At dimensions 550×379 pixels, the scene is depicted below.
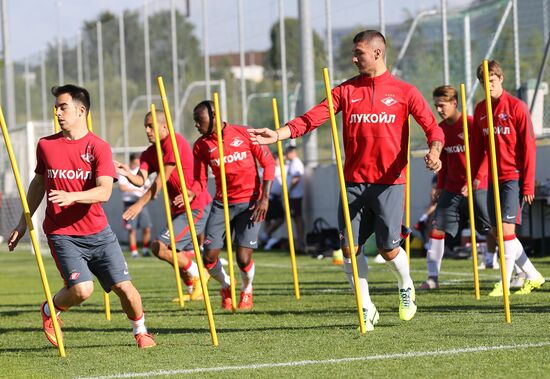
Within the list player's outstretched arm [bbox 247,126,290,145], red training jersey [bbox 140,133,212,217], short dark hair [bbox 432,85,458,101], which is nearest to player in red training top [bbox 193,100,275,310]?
red training jersey [bbox 140,133,212,217]

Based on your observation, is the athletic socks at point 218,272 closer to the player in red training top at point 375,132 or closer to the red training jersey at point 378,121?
the player in red training top at point 375,132

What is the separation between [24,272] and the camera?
21000 millimetres

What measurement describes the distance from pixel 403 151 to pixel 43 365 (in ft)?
10.9

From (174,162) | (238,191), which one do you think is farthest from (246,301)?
(174,162)

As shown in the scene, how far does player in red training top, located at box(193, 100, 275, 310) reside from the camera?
12.0 metres

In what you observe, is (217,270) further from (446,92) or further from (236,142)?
(446,92)

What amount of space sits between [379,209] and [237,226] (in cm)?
300

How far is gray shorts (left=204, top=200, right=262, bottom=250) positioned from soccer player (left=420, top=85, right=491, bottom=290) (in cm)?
211

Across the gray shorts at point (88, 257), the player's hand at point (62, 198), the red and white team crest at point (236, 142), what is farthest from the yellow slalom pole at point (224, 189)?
the player's hand at point (62, 198)

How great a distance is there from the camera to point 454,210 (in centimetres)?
1273

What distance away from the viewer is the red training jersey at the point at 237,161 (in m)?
12.0

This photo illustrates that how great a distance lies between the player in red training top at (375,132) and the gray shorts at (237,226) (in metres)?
2.70

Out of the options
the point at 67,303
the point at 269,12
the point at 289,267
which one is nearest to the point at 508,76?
the point at 289,267

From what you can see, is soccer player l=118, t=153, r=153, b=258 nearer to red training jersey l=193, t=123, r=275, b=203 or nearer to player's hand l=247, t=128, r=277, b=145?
red training jersey l=193, t=123, r=275, b=203
